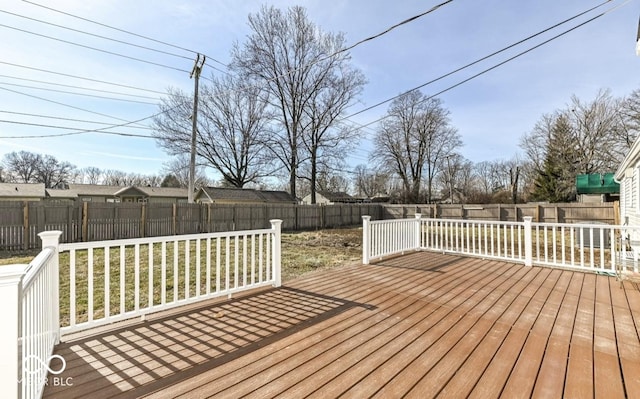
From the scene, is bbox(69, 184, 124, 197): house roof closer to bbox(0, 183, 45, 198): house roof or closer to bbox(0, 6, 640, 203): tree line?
bbox(0, 183, 45, 198): house roof

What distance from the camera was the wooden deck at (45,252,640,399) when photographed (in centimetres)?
178

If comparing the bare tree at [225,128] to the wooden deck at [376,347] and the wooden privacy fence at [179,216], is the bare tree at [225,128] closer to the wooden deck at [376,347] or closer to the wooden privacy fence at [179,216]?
the wooden privacy fence at [179,216]

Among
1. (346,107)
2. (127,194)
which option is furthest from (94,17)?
(127,194)

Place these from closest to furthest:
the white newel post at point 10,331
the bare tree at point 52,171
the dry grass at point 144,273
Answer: the white newel post at point 10,331 < the dry grass at point 144,273 < the bare tree at point 52,171

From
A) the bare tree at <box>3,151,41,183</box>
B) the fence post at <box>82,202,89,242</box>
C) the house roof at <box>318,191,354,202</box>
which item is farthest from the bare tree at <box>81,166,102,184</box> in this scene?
the fence post at <box>82,202,89,242</box>

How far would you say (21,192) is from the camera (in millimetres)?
20562

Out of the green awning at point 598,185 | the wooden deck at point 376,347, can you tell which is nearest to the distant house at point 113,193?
the wooden deck at point 376,347

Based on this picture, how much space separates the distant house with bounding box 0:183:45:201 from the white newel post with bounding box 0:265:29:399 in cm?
2755

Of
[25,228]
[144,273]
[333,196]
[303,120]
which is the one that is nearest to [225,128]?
[303,120]

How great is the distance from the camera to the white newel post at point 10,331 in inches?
40.9

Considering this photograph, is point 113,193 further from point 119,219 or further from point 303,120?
point 119,219

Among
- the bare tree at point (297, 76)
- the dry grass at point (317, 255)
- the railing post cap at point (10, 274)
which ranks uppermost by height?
the bare tree at point (297, 76)

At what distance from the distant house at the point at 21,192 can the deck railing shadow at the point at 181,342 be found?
1033 inches

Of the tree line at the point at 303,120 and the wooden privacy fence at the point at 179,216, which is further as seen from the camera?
the tree line at the point at 303,120
